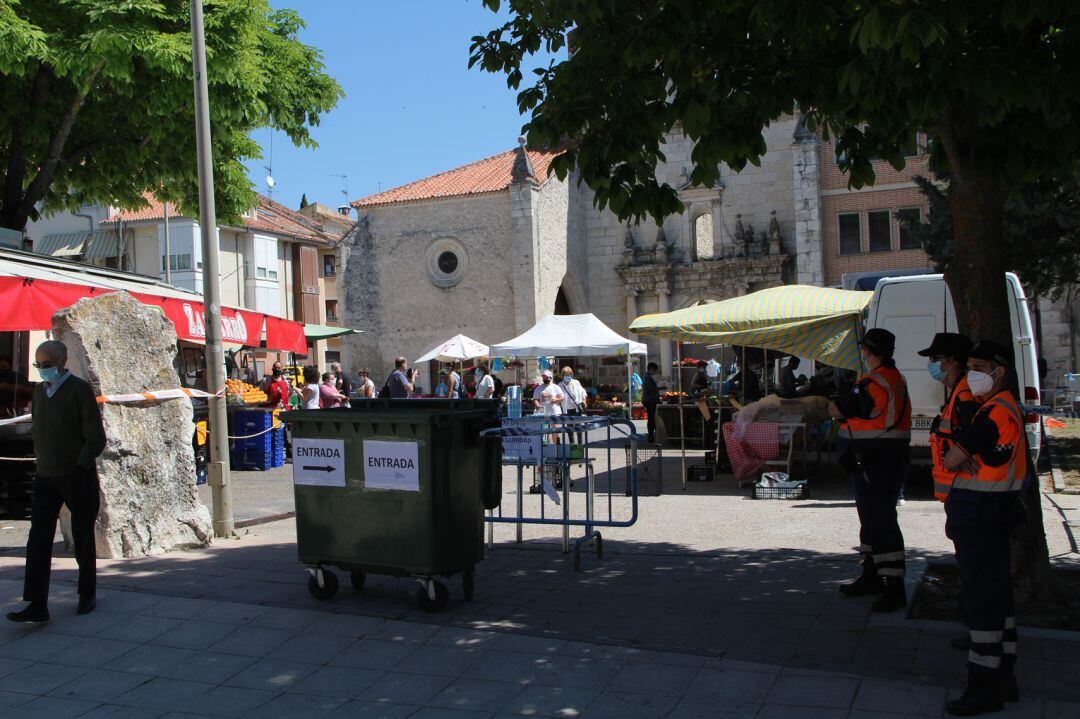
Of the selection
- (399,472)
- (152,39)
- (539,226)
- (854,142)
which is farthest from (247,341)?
(539,226)

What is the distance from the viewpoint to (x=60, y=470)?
6.01m

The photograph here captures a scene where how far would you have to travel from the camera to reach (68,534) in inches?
299

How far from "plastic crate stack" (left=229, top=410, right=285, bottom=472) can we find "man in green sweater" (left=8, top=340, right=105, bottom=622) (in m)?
9.65

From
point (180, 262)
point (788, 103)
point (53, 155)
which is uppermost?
point (180, 262)

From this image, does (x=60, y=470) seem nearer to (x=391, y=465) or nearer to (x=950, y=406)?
(x=391, y=465)

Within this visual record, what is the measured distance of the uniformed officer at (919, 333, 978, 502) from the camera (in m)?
4.66

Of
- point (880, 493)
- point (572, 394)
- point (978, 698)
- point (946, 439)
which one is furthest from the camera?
point (572, 394)

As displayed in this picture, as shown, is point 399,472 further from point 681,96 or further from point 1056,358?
point 1056,358

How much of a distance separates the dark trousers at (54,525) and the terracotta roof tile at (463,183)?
1242 inches

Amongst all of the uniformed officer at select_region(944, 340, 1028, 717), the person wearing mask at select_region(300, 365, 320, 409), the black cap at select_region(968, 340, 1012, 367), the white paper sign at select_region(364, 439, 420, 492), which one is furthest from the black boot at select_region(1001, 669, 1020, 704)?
the person wearing mask at select_region(300, 365, 320, 409)

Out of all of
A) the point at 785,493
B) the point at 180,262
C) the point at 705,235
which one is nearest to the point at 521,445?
the point at 785,493

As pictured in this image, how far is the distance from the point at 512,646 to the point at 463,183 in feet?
114

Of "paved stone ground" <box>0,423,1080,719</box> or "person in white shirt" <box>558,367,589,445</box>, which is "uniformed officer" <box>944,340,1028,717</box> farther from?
"person in white shirt" <box>558,367,589,445</box>

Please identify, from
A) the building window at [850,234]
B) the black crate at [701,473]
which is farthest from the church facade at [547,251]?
the black crate at [701,473]
